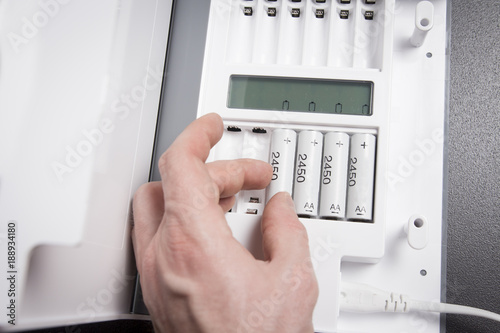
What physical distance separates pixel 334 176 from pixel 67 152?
0.34 m

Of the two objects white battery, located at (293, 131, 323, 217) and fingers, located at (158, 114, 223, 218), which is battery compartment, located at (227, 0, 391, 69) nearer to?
white battery, located at (293, 131, 323, 217)

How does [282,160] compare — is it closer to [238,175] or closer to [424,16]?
[238,175]

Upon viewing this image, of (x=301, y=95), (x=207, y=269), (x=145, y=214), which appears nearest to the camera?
(x=207, y=269)

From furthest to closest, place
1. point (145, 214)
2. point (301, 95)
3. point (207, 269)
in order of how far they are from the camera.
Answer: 1. point (301, 95)
2. point (145, 214)
3. point (207, 269)

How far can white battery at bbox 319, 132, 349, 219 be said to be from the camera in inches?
21.5

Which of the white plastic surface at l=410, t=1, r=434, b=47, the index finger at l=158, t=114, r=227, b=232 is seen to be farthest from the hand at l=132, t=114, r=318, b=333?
the white plastic surface at l=410, t=1, r=434, b=47

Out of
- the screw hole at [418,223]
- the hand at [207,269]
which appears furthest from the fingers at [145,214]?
the screw hole at [418,223]

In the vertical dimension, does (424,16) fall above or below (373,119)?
above

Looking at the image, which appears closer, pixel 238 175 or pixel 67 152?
pixel 67 152

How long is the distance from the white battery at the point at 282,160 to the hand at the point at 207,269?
0.11 metres

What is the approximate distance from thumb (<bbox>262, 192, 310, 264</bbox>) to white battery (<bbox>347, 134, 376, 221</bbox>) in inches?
3.6

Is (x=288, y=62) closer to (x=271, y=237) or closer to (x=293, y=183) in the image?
(x=293, y=183)

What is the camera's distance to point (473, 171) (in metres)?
0.64

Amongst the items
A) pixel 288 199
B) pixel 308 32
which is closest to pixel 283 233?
pixel 288 199
